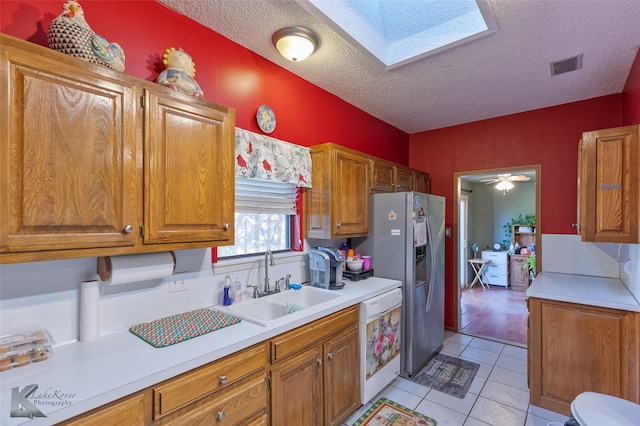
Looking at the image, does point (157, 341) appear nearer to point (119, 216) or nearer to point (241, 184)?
point (119, 216)

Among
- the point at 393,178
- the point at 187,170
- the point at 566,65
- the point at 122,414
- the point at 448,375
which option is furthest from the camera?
the point at 393,178

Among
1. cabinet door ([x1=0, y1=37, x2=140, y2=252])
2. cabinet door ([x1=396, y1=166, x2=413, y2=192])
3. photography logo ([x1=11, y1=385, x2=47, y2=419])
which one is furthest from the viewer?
cabinet door ([x1=396, y1=166, x2=413, y2=192])

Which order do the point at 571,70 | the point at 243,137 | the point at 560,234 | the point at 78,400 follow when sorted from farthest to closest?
the point at 560,234, the point at 571,70, the point at 243,137, the point at 78,400

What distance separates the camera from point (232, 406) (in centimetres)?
142

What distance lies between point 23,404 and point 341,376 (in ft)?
5.35

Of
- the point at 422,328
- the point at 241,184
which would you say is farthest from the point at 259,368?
the point at 422,328

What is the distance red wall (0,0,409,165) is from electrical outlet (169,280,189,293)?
1.13m

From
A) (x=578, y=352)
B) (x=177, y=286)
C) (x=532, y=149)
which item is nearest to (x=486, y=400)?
(x=578, y=352)

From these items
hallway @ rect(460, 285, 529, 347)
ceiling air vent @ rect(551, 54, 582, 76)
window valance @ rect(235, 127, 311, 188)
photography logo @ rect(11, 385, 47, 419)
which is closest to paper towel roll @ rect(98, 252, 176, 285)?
photography logo @ rect(11, 385, 47, 419)

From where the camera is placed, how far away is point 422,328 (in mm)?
2939

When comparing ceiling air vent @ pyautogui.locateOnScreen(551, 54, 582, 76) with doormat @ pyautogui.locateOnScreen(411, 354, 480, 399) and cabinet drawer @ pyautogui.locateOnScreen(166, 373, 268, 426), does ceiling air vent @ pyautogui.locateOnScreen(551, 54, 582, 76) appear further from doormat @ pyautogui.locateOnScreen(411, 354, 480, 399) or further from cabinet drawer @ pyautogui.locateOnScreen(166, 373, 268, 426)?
cabinet drawer @ pyautogui.locateOnScreen(166, 373, 268, 426)

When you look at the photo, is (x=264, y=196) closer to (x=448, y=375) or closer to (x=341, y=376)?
(x=341, y=376)

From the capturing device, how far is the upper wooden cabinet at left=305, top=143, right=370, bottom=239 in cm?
252

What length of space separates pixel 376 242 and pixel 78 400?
93.5 inches
